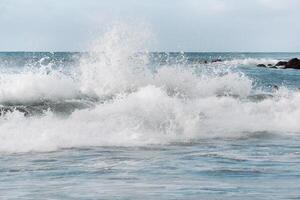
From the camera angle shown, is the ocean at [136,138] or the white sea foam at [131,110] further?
the white sea foam at [131,110]

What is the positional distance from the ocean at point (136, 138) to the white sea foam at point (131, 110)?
4 cm

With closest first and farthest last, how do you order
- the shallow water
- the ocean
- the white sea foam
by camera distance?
the shallow water
the ocean
the white sea foam

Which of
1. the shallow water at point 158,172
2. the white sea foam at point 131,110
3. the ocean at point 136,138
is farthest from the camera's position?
the white sea foam at point 131,110

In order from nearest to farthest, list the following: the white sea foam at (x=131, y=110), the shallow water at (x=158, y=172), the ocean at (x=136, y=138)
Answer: the shallow water at (x=158, y=172), the ocean at (x=136, y=138), the white sea foam at (x=131, y=110)

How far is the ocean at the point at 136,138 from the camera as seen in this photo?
889 centimetres

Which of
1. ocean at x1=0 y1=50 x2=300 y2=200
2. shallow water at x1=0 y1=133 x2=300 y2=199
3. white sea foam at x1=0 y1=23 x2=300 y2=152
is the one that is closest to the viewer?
shallow water at x1=0 y1=133 x2=300 y2=199

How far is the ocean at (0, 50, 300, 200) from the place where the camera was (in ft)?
29.2

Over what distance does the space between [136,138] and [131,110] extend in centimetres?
280

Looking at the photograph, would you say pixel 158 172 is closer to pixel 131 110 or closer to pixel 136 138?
pixel 136 138

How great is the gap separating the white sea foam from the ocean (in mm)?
36

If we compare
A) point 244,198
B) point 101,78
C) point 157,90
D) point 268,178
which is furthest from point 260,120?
point 244,198

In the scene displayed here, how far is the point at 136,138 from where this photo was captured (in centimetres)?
1380

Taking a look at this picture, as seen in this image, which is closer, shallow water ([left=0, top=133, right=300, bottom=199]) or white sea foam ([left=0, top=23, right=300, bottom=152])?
shallow water ([left=0, top=133, right=300, bottom=199])

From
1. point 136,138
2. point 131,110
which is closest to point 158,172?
point 136,138
